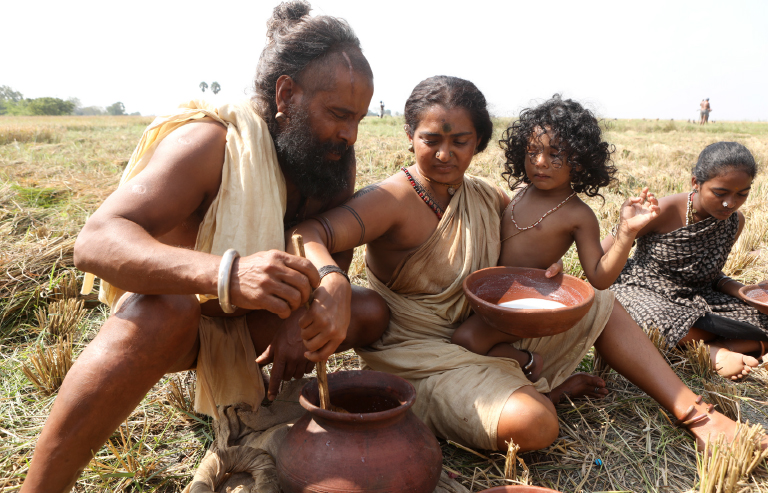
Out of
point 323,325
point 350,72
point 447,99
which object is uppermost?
point 350,72

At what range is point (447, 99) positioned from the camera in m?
2.80

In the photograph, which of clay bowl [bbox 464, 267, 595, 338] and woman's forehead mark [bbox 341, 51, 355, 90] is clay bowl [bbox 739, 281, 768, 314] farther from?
woman's forehead mark [bbox 341, 51, 355, 90]

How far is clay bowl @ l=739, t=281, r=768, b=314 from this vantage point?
9.80ft

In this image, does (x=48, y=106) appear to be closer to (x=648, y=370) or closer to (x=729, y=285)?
(x=729, y=285)

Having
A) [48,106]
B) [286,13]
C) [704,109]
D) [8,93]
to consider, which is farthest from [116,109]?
[286,13]

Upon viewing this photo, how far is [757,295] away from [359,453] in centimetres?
277

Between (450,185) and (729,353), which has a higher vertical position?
(450,185)

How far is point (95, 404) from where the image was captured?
177cm

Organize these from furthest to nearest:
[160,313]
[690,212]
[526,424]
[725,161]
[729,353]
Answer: [690,212] < [725,161] < [729,353] < [526,424] < [160,313]

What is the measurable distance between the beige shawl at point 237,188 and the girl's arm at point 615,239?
5.50 ft

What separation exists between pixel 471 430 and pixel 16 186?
554 cm

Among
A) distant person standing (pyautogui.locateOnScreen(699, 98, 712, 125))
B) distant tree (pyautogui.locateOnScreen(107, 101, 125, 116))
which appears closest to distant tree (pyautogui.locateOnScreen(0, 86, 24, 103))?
distant tree (pyautogui.locateOnScreen(107, 101, 125, 116))

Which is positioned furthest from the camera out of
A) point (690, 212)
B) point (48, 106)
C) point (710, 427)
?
point (48, 106)

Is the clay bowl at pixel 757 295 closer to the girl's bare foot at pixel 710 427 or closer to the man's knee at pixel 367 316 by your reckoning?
the girl's bare foot at pixel 710 427
